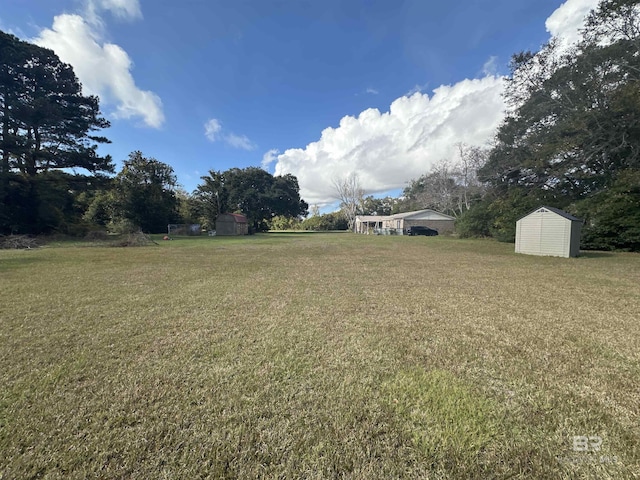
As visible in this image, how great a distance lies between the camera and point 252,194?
3991 centimetres

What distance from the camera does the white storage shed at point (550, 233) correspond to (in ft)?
33.2

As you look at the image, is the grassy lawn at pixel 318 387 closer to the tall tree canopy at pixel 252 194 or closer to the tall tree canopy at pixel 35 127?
the tall tree canopy at pixel 35 127

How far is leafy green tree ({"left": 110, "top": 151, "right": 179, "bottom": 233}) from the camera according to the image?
27.0 metres

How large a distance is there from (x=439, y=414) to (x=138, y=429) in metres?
2.02

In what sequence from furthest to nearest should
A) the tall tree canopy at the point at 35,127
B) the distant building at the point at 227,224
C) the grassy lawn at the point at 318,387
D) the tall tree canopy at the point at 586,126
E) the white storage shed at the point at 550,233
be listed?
the distant building at the point at 227,224 → the tall tree canopy at the point at 35,127 → the tall tree canopy at the point at 586,126 → the white storage shed at the point at 550,233 → the grassy lawn at the point at 318,387

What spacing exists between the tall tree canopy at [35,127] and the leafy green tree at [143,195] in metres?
6.88

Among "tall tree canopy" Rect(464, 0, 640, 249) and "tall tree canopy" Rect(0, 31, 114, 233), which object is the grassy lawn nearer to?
"tall tree canopy" Rect(464, 0, 640, 249)

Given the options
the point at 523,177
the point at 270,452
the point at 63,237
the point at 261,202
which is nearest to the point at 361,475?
the point at 270,452

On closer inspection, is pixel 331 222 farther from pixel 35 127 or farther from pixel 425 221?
pixel 35 127

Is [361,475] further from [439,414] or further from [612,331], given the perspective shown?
[612,331]

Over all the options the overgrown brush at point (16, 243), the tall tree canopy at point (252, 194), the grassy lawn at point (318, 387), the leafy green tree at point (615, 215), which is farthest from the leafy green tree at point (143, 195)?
the leafy green tree at point (615, 215)

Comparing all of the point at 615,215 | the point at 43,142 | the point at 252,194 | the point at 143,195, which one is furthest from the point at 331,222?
the point at 615,215

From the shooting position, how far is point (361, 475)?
4.44 ft

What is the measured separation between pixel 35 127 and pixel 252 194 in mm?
23856
